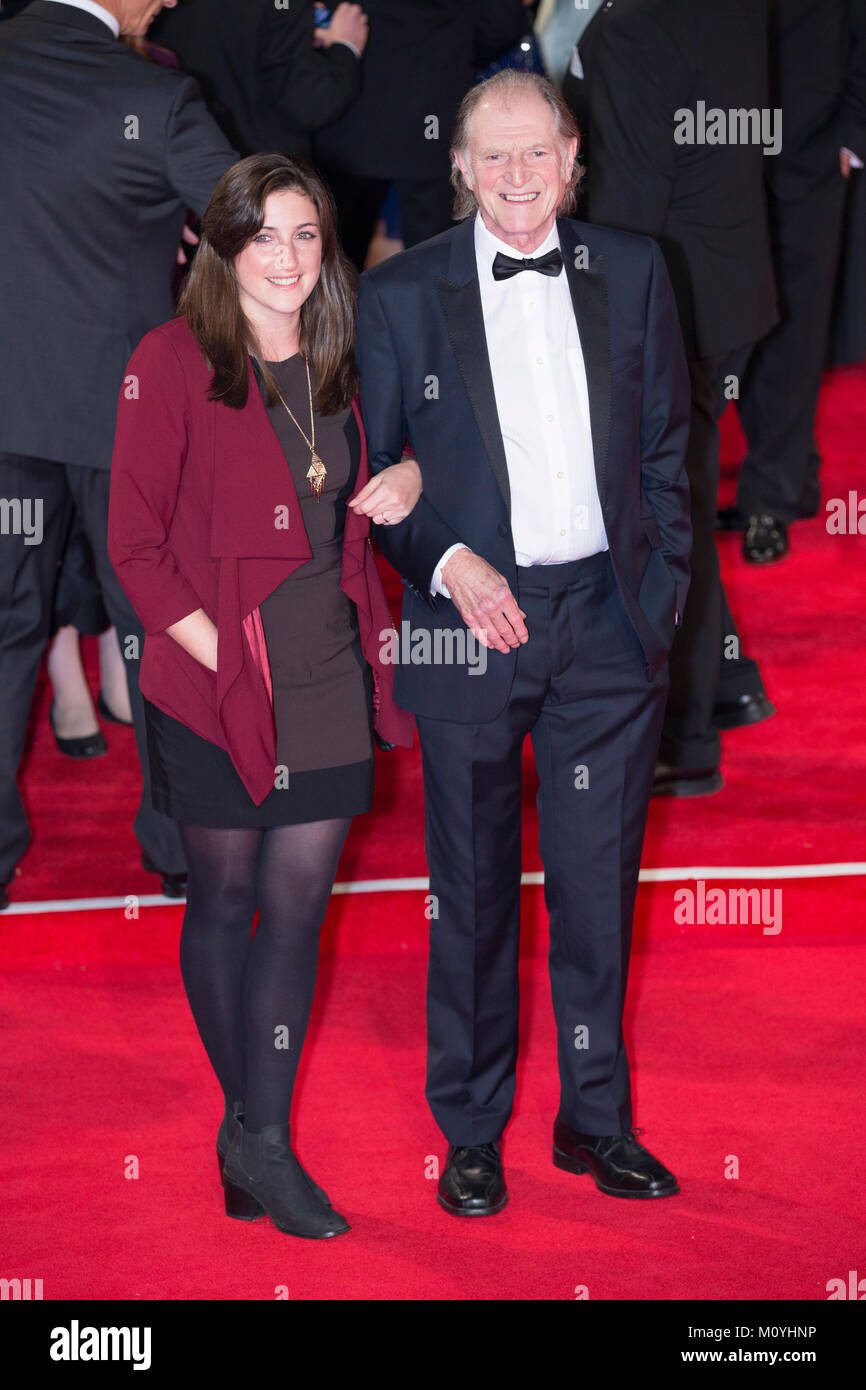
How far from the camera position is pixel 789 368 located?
19.6ft

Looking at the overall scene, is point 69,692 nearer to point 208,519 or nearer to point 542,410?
point 208,519

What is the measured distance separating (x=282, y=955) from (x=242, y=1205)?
1.39 ft

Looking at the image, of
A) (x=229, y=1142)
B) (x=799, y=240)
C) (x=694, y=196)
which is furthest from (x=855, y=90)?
(x=229, y=1142)

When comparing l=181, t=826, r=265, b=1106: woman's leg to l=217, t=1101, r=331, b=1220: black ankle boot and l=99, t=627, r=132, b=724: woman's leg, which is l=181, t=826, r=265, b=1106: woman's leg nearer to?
l=217, t=1101, r=331, b=1220: black ankle boot

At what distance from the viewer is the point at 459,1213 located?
9.29 ft

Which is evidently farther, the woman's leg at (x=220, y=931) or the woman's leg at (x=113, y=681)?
the woman's leg at (x=113, y=681)

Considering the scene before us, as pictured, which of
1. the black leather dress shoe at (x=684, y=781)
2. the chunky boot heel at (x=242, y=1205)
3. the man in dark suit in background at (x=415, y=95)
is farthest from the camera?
the man in dark suit in background at (x=415, y=95)

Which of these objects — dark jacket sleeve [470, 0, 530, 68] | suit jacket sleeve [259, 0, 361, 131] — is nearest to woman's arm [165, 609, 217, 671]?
suit jacket sleeve [259, 0, 361, 131]

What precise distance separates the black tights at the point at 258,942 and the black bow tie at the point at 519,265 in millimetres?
856

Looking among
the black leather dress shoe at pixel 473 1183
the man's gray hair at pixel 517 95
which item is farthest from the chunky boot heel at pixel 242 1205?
the man's gray hair at pixel 517 95

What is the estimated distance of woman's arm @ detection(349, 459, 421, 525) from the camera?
257cm

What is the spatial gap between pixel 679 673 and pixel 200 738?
1948 mm

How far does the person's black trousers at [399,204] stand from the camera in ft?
17.4

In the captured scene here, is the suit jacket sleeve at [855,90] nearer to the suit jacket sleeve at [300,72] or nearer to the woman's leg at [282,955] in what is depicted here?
the suit jacket sleeve at [300,72]
